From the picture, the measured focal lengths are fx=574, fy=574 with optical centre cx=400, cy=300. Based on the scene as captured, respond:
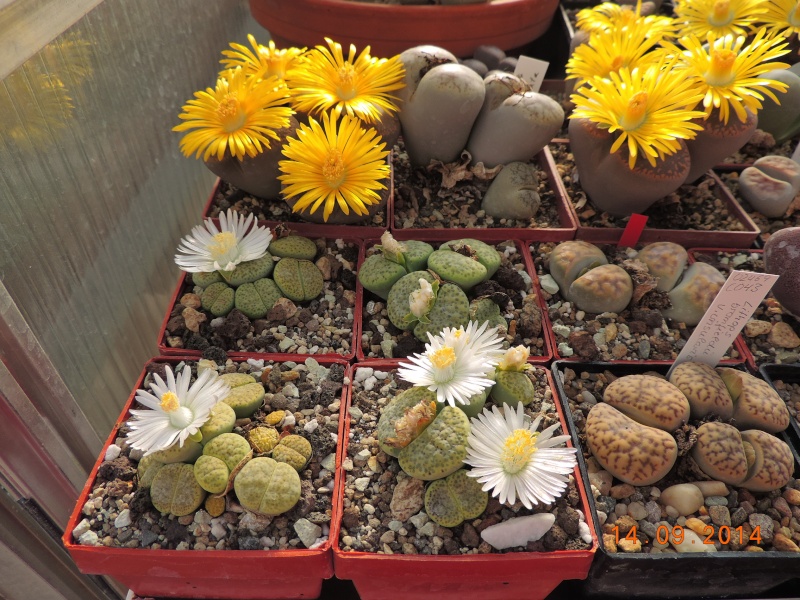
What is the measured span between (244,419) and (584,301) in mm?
804

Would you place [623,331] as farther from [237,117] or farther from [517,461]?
[237,117]

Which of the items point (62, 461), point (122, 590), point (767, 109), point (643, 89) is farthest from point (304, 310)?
point (767, 109)

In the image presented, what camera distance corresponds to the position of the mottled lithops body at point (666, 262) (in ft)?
4.55

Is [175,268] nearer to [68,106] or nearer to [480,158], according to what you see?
[68,106]

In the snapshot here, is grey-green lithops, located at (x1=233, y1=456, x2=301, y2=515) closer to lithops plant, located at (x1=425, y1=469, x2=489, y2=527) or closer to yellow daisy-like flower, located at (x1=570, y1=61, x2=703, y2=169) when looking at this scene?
lithops plant, located at (x1=425, y1=469, x2=489, y2=527)

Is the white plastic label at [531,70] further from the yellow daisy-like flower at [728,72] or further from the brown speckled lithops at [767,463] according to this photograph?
the brown speckled lithops at [767,463]

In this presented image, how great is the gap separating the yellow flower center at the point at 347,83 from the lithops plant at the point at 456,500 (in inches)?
37.6

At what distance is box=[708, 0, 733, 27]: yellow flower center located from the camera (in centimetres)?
169

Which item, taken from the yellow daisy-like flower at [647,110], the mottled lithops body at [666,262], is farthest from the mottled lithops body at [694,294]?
the yellow daisy-like flower at [647,110]

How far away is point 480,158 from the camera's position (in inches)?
62.6

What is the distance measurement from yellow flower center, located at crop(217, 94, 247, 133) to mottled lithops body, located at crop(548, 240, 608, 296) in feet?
2.69

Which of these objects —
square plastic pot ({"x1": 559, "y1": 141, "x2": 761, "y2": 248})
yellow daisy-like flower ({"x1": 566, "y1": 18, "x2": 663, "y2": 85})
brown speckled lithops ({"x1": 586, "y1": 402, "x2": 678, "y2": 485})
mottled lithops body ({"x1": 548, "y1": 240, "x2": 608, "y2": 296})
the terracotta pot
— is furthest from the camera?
the terracotta pot

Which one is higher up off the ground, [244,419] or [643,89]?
[643,89]

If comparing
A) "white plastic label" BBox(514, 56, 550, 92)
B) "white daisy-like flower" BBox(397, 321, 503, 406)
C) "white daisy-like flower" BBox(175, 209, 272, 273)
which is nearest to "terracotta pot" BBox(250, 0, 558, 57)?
"white plastic label" BBox(514, 56, 550, 92)
